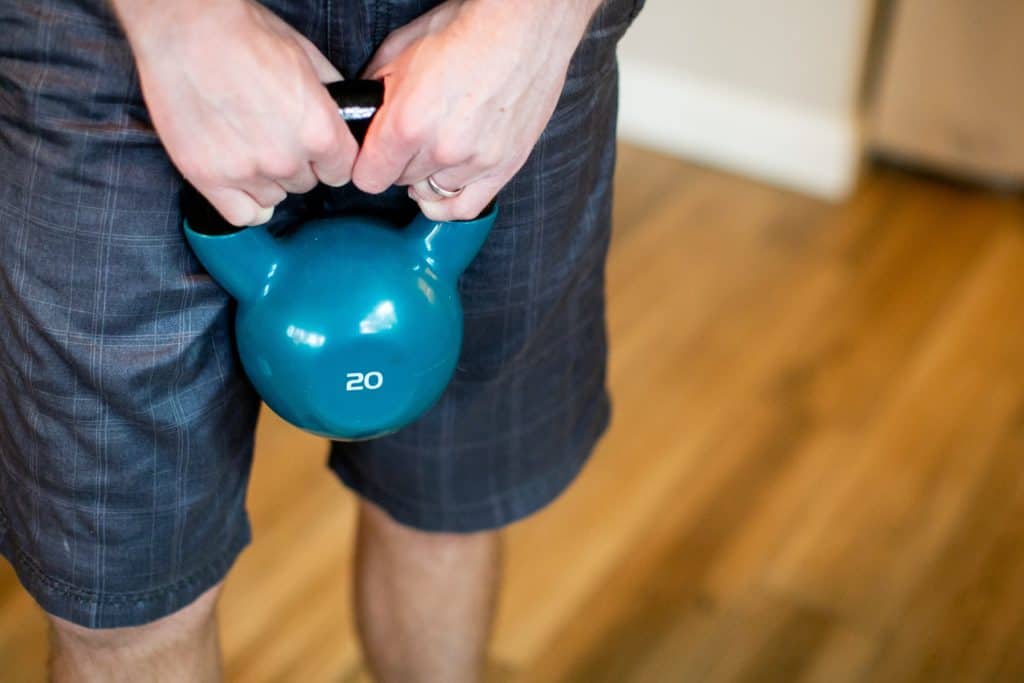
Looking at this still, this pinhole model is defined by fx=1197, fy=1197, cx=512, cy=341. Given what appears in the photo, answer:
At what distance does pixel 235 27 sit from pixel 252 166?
8cm

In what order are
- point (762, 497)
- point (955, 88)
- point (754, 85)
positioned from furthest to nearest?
1. point (754, 85)
2. point (955, 88)
3. point (762, 497)

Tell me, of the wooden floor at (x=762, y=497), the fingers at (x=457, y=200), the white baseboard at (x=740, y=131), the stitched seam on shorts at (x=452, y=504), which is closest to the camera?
the fingers at (x=457, y=200)

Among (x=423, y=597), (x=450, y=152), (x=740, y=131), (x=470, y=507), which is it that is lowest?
(x=740, y=131)

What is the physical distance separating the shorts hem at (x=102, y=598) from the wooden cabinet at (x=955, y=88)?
5.92ft

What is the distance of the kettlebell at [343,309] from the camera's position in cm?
74

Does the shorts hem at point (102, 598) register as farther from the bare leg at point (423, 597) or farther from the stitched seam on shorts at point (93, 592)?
the bare leg at point (423, 597)

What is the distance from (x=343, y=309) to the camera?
0.74 metres

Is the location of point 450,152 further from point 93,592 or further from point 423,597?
point 423,597

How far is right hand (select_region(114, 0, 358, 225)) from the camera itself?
0.64m

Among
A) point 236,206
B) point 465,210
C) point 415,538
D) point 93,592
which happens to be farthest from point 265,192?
point 415,538

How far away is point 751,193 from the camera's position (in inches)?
90.6

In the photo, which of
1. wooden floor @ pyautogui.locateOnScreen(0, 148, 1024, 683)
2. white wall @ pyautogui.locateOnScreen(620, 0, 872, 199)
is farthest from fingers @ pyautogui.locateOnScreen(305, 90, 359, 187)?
white wall @ pyautogui.locateOnScreen(620, 0, 872, 199)

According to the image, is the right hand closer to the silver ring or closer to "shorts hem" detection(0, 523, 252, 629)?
the silver ring

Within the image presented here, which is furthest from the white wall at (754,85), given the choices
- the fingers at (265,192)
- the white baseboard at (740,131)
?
the fingers at (265,192)
